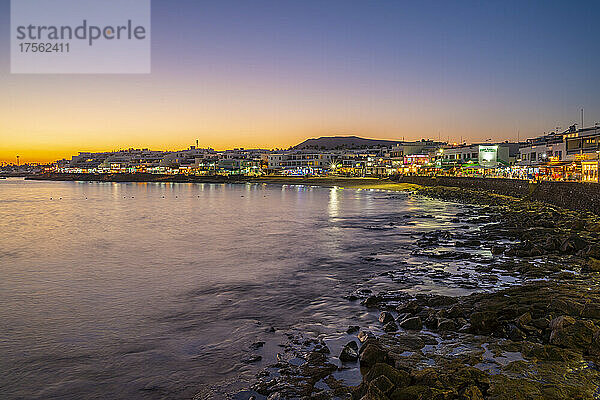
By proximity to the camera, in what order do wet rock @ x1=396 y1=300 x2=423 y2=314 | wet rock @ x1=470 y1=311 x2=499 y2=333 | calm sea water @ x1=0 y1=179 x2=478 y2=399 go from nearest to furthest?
calm sea water @ x1=0 y1=179 x2=478 y2=399
wet rock @ x1=470 y1=311 x2=499 y2=333
wet rock @ x1=396 y1=300 x2=423 y2=314

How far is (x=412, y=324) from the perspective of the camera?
9281 mm

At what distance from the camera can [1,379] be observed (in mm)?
8297

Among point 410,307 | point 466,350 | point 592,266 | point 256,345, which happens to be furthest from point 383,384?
point 592,266

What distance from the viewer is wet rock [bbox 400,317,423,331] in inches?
364

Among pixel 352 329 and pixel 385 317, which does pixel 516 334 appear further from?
pixel 352 329

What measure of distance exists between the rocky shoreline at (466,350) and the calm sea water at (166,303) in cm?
88

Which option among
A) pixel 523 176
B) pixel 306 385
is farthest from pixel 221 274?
pixel 523 176

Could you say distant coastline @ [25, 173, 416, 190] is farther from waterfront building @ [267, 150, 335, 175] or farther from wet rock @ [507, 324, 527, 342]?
wet rock @ [507, 324, 527, 342]

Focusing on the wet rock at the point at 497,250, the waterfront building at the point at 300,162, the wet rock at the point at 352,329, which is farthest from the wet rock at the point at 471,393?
the waterfront building at the point at 300,162

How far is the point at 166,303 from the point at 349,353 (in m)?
7.13

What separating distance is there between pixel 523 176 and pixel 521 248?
178 feet

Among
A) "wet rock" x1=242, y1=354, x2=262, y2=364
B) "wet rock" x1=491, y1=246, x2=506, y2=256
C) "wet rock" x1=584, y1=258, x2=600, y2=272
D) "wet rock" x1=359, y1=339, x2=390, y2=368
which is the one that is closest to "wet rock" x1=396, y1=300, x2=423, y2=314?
"wet rock" x1=359, y1=339, x2=390, y2=368

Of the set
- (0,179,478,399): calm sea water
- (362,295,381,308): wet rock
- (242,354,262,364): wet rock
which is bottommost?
(0,179,478,399): calm sea water

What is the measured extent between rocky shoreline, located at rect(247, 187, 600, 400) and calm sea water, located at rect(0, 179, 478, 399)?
0.88 metres
